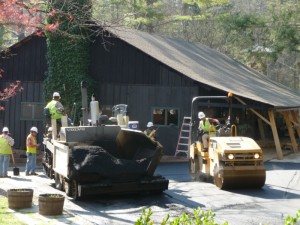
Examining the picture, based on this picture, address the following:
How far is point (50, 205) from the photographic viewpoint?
1171cm

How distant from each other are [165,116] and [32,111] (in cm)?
677

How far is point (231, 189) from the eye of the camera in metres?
15.3

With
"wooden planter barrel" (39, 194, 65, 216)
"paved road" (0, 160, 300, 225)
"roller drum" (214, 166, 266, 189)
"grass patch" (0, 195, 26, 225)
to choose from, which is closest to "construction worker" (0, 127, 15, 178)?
"paved road" (0, 160, 300, 225)

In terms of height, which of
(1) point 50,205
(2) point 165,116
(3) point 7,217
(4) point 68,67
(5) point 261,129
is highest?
(4) point 68,67

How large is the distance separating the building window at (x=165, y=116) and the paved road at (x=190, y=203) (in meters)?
7.70

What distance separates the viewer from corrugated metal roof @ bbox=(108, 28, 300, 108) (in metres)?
23.9

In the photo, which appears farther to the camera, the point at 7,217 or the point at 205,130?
the point at 205,130

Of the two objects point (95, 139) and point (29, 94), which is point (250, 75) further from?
point (95, 139)

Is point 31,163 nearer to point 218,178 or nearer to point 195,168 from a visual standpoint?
point 195,168

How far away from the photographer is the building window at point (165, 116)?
81.7 ft

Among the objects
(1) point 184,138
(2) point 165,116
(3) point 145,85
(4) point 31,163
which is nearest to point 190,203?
(4) point 31,163

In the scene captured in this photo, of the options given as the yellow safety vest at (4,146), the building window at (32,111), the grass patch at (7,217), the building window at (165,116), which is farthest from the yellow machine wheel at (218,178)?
the building window at (32,111)

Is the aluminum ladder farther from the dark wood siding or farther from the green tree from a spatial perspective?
the dark wood siding

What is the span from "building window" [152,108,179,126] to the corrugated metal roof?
2018 millimetres
